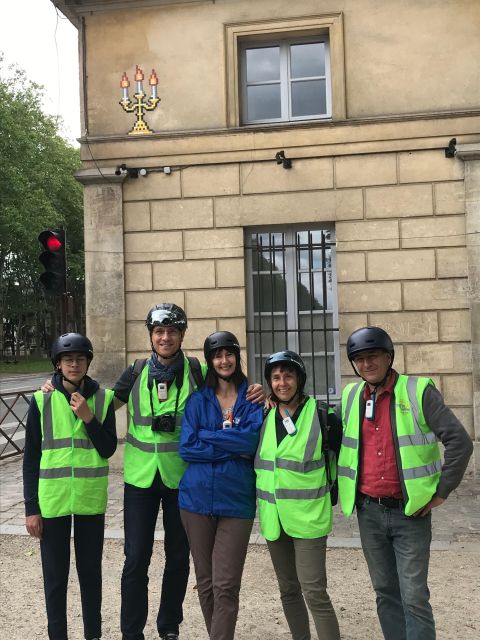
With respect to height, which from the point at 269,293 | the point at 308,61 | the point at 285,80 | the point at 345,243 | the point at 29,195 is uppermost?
the point at 29,195

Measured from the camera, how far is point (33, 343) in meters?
75.4

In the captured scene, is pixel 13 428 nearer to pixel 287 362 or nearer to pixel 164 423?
pixel 164 423

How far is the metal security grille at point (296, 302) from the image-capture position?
9.27 m

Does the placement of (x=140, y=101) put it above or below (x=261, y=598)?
above

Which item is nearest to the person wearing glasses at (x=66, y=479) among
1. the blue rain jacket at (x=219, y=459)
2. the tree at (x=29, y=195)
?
the blue rain jacket at (x=219, y=459)

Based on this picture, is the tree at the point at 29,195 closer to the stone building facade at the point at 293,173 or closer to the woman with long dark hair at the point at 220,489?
the stone building facade at the point at 293,173

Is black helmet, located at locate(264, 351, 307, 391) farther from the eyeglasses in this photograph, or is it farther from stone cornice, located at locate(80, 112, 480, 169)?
stone cornice, located at locate(80, 112, 480, 169)

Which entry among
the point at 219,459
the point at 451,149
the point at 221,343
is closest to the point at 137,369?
the point at 221,343

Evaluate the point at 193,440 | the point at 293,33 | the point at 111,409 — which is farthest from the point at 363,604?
the point at 293,33

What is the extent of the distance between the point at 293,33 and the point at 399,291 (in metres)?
3.82

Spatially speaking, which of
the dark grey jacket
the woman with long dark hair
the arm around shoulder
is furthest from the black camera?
the arm around shoulder

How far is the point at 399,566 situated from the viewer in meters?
3.32

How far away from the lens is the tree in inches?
1340

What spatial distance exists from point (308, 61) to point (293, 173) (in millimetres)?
1662
